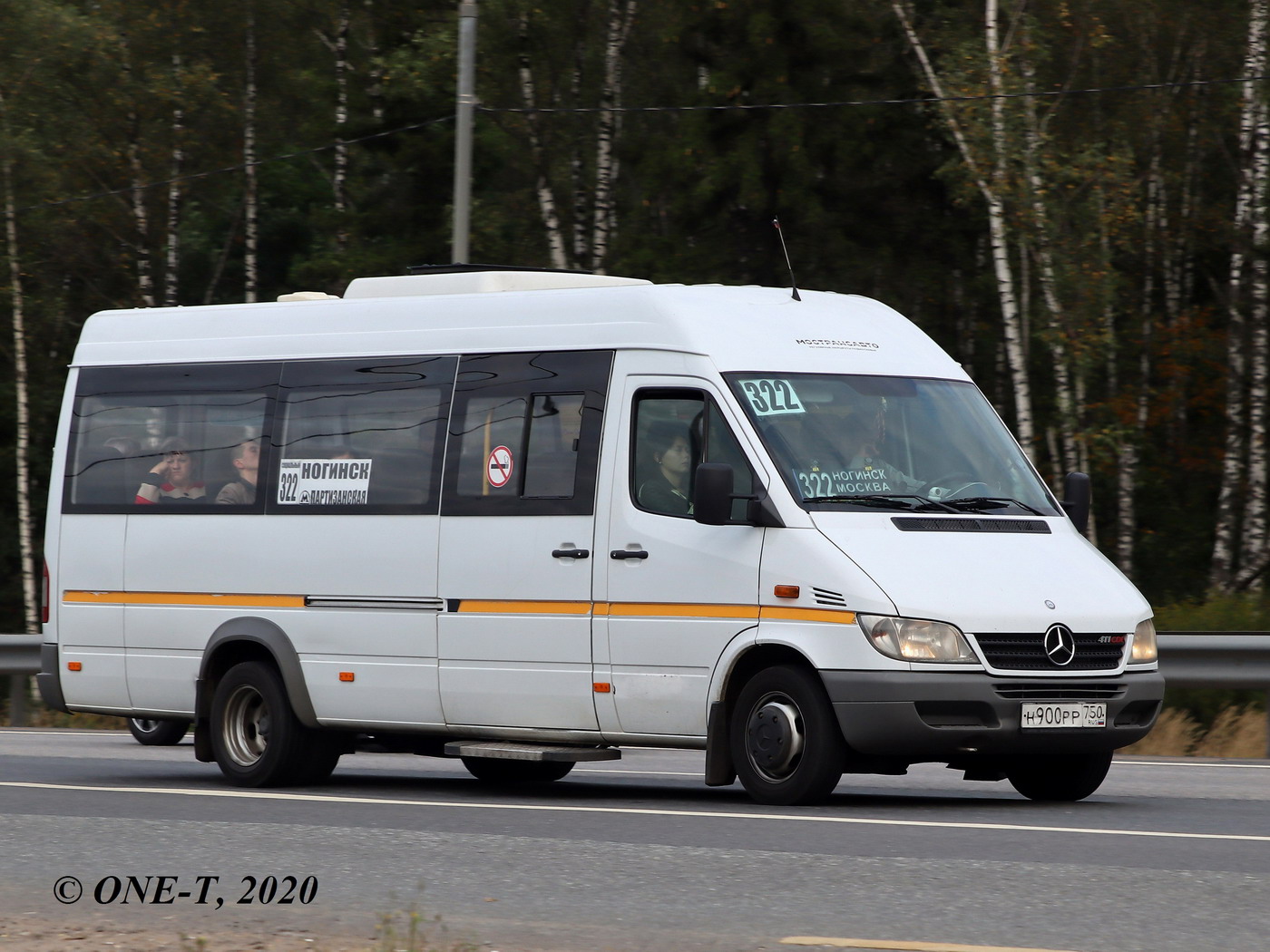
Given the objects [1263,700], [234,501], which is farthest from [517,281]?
[1263,700]

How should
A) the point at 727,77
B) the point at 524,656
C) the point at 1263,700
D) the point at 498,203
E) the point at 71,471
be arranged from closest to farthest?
the point at 524,656, the point at 71,471, the point at 1263,700, the point at 727,77, the point at 498,203

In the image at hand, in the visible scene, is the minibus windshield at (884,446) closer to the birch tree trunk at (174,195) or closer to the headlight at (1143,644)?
the headlight at (1143,644)

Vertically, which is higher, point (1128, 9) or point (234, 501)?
point (1128, 9)

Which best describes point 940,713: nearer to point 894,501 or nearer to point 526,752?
point 894,501

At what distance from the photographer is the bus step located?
11.1 metres

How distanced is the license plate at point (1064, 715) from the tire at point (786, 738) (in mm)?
853

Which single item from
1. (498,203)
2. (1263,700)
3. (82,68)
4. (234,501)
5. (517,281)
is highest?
(82,68)

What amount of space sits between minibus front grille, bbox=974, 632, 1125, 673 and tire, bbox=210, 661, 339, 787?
13.7ft

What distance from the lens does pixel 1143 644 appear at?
10.5 metres

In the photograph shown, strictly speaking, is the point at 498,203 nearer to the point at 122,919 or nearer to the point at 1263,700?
the point at 1263,700

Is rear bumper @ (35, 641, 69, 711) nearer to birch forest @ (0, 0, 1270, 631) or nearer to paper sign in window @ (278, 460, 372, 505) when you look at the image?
paper sign in window @ (278, 460, 372, 505)

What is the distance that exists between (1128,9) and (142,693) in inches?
973

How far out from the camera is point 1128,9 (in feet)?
110

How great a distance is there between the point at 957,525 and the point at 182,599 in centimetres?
481
